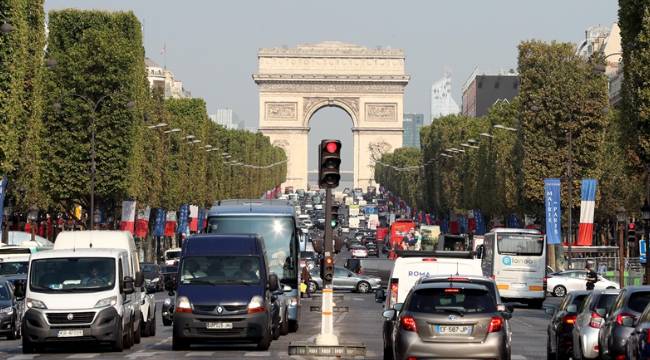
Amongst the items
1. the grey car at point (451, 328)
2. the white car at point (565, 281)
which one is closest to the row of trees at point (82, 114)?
the white car at point (565, 281)

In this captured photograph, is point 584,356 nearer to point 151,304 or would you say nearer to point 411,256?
point 411,256

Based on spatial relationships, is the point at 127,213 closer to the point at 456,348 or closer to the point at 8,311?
the point at 8,311

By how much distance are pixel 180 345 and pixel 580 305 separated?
8496mm

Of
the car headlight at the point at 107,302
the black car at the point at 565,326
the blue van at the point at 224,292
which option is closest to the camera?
the black car at the point at 565,326

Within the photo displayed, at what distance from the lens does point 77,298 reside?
1368 inches

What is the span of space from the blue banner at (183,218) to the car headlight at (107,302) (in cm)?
7835

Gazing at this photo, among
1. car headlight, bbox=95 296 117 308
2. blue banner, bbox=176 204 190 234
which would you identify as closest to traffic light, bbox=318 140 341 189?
car headlight, bbox=95 296 117 308

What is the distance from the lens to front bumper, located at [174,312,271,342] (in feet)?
116

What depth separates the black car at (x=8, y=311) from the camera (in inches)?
1694

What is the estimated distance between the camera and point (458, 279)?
2734 centimetres

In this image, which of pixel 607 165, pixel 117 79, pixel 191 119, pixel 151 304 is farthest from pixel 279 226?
pixel 191 119

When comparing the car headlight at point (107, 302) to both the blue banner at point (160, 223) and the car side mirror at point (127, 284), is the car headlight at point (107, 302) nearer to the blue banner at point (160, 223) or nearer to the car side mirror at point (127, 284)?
the car side mirror at point (127, 284)

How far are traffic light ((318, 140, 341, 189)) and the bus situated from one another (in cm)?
1132

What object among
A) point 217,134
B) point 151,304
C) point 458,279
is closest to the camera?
point 458,279
